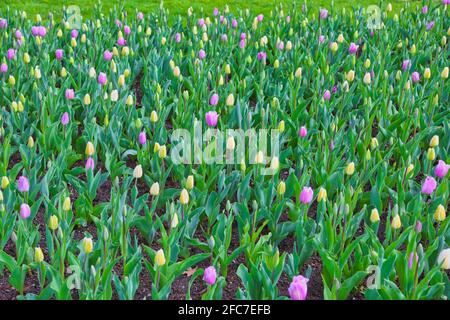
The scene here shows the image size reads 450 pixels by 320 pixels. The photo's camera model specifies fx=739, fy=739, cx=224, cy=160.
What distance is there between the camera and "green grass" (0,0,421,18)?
26.2 ft

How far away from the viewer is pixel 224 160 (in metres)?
3.99

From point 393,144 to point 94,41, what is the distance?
2874 millimetres

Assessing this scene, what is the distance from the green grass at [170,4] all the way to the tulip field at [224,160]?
1.33 metres

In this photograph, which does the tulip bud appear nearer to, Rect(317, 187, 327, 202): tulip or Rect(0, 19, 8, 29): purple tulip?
Rect(317, 187, 327, 202): tulip

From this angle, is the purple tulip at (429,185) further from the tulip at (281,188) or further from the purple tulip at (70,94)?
the purple tulip at (70,94)

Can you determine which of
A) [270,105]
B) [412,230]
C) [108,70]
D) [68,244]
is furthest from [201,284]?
[108,70]

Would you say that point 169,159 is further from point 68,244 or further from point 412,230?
point 412,230

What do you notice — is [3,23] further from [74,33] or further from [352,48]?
[352,48]

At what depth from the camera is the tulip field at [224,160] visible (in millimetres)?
3055

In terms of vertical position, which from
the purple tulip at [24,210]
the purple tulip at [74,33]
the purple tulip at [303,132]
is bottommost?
the purple tulip at [24,210]

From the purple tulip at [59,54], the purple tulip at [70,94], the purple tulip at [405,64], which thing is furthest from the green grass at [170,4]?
the purple tulip at [70,94]

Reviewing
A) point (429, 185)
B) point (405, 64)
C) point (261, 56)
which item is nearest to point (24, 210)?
point (429, 185)

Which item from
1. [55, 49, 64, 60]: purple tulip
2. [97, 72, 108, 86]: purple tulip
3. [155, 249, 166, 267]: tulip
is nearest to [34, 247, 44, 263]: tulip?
[155, 249, 166, 267]: tulip
